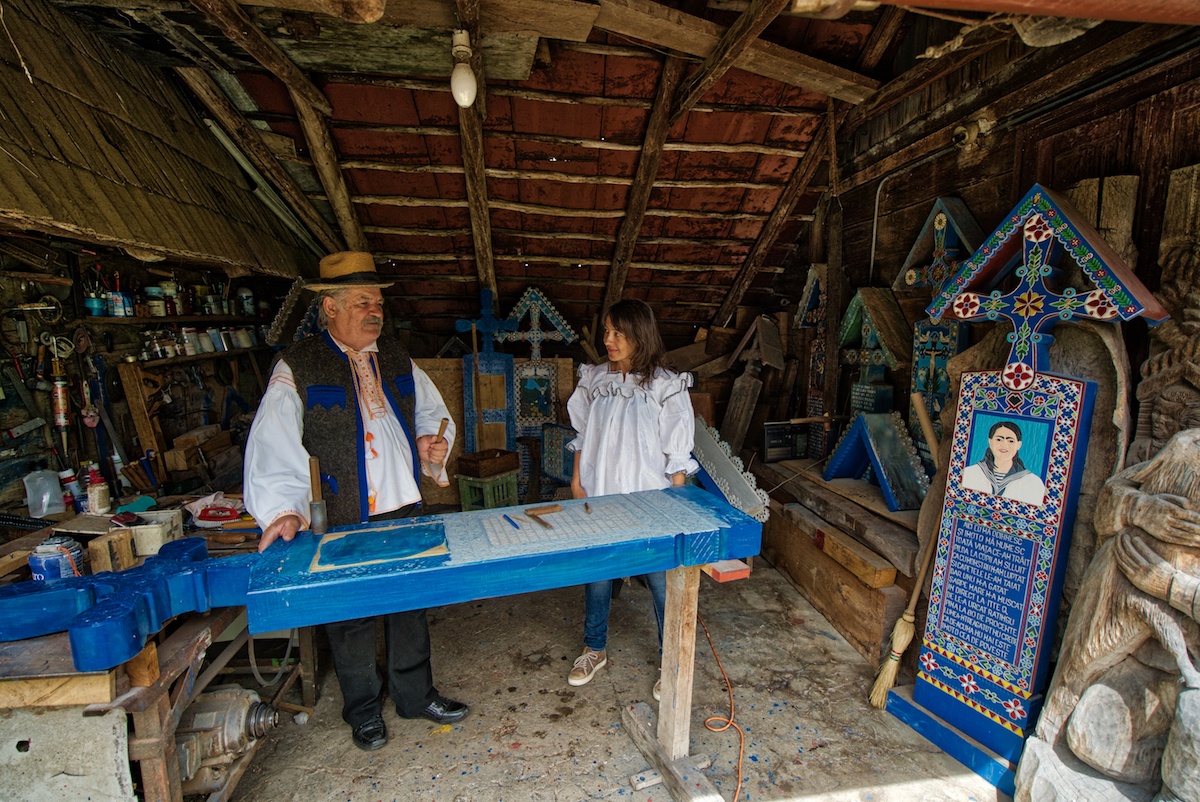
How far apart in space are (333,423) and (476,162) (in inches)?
93.5

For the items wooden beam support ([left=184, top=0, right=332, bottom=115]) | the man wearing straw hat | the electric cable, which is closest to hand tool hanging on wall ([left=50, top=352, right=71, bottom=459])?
the man wearing straw hat

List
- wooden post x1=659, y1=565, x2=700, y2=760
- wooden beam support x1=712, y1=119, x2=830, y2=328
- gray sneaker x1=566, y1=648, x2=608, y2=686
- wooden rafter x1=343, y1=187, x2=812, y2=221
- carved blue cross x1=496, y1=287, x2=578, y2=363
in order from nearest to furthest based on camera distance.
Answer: wooden post x1=659, y1=565, x2=700, y2=760
gray sneaker x1=566, y1=648, x2=608, y2=686
wooden beam support x1=712, y1=119, x2=830, y2=328
wooden rafter x1=343, y1=187, x2=812, y2=221
carved blue cross x1=496, y1=287, x2=578, y2=363

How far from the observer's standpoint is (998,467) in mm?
2578

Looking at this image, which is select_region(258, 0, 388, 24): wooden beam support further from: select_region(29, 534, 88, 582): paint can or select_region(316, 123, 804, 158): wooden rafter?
select_region(29, 534, 88, 582): paint can

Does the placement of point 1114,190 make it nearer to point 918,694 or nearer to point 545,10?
point 918,694

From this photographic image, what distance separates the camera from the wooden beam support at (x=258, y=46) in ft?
8.93

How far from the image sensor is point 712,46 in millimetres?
3248

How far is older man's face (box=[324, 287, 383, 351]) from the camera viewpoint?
8.99 feet

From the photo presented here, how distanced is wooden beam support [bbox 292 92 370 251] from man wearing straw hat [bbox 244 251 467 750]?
5.10 feet

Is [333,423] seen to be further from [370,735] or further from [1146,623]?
[1146,623]

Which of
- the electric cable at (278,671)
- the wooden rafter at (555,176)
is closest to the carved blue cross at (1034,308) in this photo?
the wooden rafter at (555,176)

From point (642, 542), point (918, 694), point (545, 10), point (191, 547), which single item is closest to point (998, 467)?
point (918, 694)

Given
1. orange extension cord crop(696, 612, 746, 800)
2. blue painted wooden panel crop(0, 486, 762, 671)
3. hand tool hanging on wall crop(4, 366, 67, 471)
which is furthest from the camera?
hand tool hanging on wall crop(4, 366, 67, 471)

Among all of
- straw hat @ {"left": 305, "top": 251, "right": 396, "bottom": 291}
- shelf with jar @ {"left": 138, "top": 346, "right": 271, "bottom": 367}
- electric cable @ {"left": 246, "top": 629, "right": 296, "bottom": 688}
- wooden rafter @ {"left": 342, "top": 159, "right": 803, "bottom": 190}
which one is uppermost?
wooden rafter @ {"left": 342, "top": 159, "right": 803, "bottom": 190}
